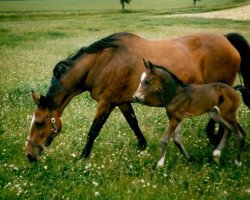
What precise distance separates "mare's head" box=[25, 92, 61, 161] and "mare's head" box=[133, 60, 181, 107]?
6.43 feet

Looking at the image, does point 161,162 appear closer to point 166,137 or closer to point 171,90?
point 166,137

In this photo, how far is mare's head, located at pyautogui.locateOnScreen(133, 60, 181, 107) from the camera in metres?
7.79

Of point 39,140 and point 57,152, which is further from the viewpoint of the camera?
point 57,152

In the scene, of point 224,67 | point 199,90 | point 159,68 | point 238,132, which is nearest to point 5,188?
point 159,68

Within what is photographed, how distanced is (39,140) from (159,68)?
10.2 ft

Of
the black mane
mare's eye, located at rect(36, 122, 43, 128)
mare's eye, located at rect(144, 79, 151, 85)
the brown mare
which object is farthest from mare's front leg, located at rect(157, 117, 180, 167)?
mare's eye, located at rect(36, 122, 43, 128)

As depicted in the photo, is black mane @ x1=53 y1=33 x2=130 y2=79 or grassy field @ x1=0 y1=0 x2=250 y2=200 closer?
grassy field @ x1=0 y1=0 x2=250 y2=200

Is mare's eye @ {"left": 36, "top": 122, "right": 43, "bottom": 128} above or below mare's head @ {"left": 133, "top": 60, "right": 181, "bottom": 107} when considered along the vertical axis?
below

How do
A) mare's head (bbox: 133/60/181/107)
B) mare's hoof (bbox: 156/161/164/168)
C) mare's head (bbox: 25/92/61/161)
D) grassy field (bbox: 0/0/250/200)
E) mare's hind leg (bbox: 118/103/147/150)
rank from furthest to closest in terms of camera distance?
1. mare's hind leg (bbox: 118/103/147/150)
2. mare's head (bbox: 25/92/61/161)
3. mare's hoof (bbox: 156/161/164/168)
4. mare's head (bbox: 133/60/181/107)
5. grassy field (bbox: 0/0/250/200)

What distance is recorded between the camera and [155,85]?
26.1 feet

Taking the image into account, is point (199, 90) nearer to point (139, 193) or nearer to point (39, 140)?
point (139, 193)

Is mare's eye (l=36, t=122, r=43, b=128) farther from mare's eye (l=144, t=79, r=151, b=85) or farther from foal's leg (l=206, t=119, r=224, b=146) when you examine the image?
foal's leg (l=206, t=119, r=224, b=146)

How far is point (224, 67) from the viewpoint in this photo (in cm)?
963

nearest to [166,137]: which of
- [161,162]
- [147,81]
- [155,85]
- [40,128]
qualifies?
[161,162]
